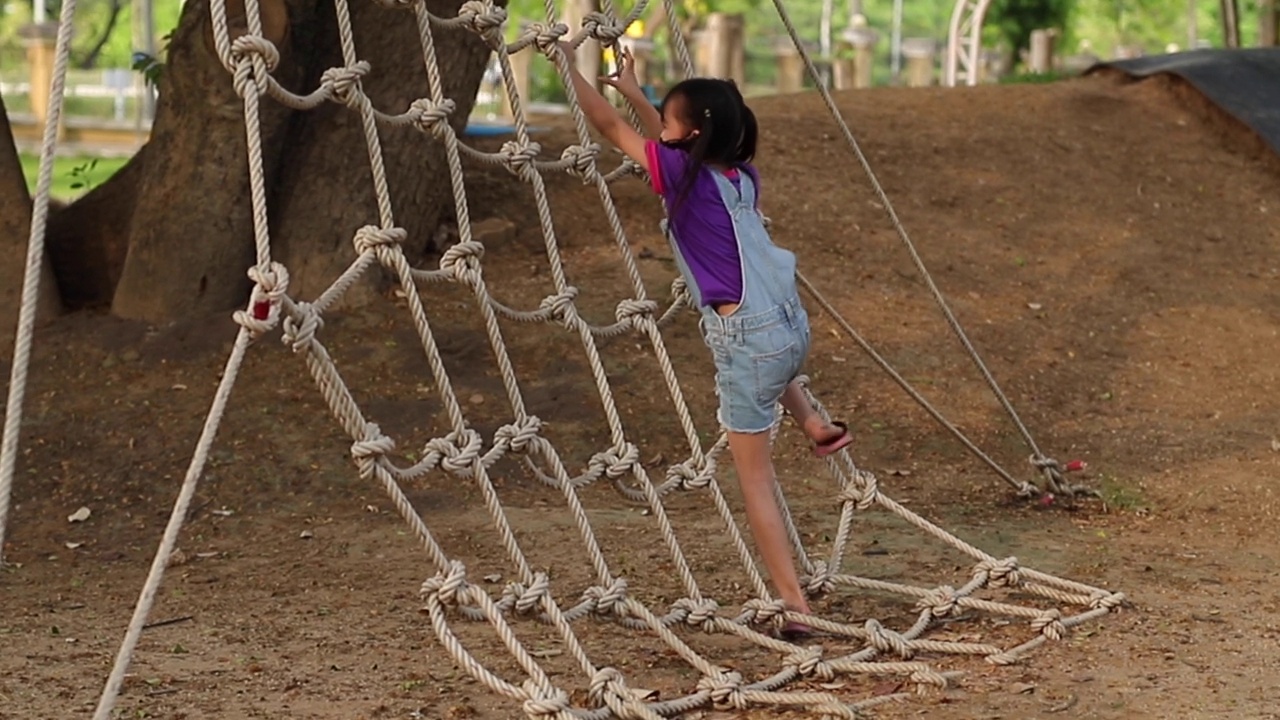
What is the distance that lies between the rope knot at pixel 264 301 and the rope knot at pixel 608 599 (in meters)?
1.00

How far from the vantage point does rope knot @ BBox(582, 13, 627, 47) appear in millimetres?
4078

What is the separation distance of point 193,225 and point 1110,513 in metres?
3.04

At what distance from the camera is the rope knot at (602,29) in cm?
408

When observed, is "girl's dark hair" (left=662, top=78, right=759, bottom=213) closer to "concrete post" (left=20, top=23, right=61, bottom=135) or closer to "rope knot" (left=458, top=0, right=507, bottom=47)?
"rope knot" (left=458, top=0, right=507, bottom=47)

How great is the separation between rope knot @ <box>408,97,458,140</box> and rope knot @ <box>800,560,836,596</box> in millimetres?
1321

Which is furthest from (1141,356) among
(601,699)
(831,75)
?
(831,75)

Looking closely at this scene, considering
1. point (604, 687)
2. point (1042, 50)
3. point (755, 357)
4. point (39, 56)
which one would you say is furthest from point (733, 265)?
point (39, 56)

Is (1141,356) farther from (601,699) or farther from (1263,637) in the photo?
(601,699)

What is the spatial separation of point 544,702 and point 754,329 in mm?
959

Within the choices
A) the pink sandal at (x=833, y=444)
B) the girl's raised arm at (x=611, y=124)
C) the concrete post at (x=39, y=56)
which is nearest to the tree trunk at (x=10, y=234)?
the girl's raised arm at (x=611, y=124)

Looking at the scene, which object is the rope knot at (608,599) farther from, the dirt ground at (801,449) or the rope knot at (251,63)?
the rope knot at (251,63)

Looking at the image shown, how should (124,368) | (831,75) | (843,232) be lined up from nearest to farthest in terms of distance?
(124,368) → (843,232) → (831,75)

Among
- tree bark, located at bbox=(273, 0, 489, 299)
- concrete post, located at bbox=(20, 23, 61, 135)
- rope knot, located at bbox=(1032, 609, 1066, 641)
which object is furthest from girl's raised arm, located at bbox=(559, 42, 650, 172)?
concrete post, located at bbox=(20, 23, 61, 135)

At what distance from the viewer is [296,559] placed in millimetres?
4566
